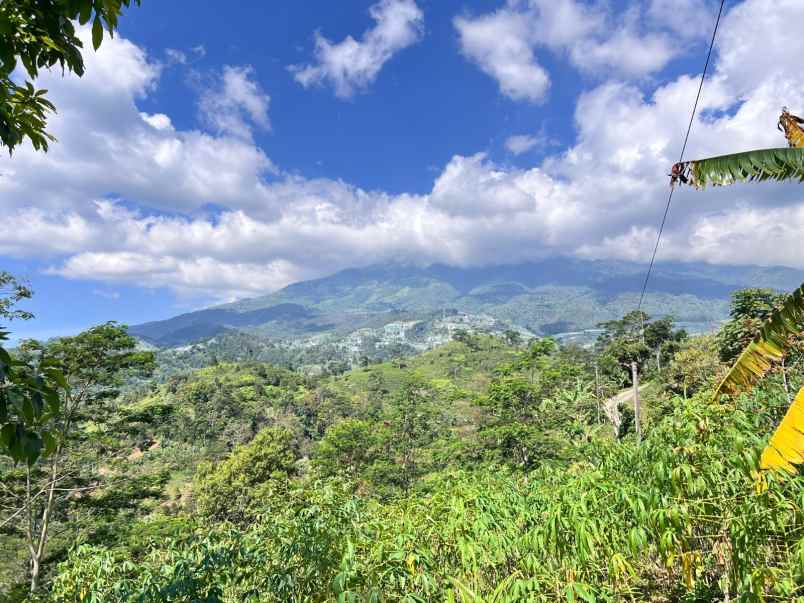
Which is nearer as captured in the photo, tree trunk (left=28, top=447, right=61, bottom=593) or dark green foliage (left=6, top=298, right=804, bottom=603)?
dark green foliage (left=6, top=298, right=804, bottom=603)

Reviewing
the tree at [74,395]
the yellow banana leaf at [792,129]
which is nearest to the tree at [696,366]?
the yellow banana leaf at [792,129]

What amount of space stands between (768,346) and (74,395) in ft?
49.3

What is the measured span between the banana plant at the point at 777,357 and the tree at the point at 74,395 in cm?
1361

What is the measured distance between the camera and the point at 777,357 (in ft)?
13.5

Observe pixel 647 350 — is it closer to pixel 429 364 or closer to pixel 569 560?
pixel 569 560

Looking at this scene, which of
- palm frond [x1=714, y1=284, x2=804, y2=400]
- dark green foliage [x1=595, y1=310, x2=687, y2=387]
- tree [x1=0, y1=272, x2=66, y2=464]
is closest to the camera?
tree [x1=0, y1=272, x2=66, y2=464]

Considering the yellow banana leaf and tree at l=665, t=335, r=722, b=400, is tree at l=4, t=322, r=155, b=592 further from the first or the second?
tree at l=665, t=335, r=722, b=400

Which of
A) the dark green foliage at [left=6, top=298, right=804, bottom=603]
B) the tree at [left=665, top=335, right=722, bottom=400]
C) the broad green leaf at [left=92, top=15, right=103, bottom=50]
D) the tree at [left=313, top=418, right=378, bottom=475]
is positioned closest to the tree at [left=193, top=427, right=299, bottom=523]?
the tree at [left=313, top=418, right=378, bottom=475]

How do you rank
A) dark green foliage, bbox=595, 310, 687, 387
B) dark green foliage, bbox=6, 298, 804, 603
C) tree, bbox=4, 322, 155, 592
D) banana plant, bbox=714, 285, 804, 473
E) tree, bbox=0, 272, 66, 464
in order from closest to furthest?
tree, bbox=0, 272, 66, 464 → dark green foliage, bbox=6, 298, 804, 603 → banana plant, bbox=714, 285, 804, 473 → tree, bbox=4, 322, 155, 592 → dark green foliage, bbox=595, 310, 687, 387

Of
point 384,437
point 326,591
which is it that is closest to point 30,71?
point 326,591

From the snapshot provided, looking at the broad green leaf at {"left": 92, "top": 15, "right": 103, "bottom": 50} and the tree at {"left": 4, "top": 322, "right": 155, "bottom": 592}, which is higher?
the broad green leaf at {"left": 92, "top": 15, "right": 103, "bottom": 50}

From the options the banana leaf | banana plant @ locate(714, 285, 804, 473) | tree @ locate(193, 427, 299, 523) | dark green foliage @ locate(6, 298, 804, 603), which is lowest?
tree @ locate(193, 427, 299, 523)

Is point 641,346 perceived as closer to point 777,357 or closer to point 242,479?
point 242,479

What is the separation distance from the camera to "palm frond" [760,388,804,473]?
2.78 m
